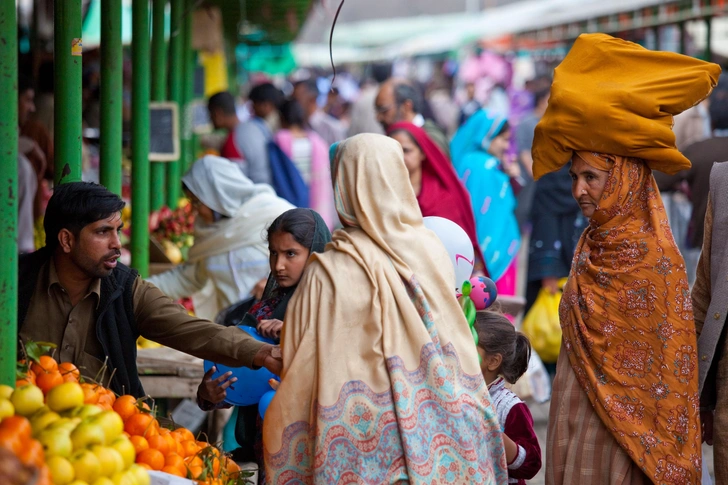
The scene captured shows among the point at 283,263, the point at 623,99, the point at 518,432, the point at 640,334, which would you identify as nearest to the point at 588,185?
the point at 623,99

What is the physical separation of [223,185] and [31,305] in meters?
2.00

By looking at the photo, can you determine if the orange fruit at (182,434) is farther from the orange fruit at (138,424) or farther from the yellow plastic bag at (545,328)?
the yellow plastic bag at (545,328)

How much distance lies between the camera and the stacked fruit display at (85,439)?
2.50 m

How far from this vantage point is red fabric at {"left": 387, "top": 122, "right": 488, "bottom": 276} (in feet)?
19.2

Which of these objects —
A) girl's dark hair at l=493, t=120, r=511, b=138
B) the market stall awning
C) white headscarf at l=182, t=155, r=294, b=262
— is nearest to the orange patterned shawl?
white headscarf at l=182, t=155, r=294, b=262

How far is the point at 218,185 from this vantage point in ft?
18.0

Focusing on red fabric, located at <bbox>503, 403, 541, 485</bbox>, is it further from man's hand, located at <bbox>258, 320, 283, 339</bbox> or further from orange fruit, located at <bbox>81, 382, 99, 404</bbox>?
orange fruit, located at <bbox>81, 382, 99, 404</bbox>

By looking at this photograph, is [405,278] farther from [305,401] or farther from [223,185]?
[223,185]

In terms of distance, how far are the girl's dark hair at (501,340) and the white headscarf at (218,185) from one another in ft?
6.75

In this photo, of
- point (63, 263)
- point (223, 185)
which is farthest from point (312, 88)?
point (63, 263)

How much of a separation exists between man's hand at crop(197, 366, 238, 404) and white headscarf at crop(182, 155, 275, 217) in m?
1.90

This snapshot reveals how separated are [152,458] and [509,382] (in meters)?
1.47

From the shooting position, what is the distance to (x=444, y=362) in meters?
3.16

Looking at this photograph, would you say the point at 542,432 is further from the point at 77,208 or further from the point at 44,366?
the point at 44,366
